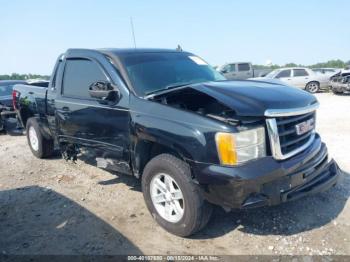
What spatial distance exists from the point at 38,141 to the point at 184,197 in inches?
168

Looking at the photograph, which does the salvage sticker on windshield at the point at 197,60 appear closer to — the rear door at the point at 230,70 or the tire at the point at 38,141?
the tire at the point at 38,141

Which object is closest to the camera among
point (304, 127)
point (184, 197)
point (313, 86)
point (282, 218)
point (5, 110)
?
point (184, 197)

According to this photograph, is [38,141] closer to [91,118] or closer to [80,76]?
[80,76]

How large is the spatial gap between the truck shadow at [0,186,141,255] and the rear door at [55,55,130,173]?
76 centimetres

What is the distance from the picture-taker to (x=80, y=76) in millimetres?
5199

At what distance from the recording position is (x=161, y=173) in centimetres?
390

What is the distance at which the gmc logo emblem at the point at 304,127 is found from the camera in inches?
149

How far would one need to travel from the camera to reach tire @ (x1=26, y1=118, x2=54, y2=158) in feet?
22.4

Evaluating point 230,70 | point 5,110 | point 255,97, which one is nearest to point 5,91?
point 5,110

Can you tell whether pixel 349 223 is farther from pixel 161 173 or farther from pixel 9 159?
pixel 9 159

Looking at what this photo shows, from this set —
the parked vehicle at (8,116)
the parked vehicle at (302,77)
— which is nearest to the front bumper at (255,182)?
the parked vehicle at (8,116)

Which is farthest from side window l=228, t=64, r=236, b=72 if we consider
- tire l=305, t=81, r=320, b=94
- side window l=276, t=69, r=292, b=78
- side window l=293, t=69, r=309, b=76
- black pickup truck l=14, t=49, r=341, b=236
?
black pickup truck l=14, t=49, r=341, b=236

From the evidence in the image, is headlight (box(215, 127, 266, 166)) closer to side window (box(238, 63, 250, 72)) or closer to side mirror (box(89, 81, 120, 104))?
side mirror (box(89, 81, 120, 104))

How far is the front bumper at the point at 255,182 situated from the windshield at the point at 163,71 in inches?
54.8
